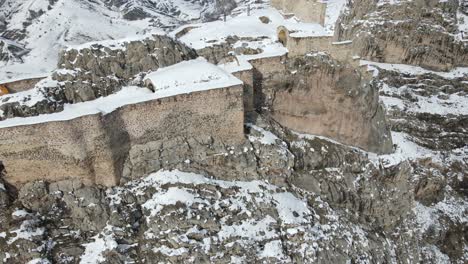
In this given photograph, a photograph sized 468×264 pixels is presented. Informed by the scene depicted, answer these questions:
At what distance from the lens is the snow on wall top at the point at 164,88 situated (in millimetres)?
12859

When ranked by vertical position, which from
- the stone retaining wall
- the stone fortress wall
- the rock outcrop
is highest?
the stone retaining wall

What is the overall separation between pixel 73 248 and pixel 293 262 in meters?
7.00

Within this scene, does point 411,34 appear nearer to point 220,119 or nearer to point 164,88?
point 220,119

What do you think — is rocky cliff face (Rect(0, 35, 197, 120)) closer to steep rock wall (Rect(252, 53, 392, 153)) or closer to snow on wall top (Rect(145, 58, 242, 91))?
snow on wall top (Rect(145, 58, 242, 91))

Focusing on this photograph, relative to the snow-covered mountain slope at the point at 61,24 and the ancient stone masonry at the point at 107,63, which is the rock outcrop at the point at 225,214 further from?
the snow-covered mountain slope at the point at 61,24

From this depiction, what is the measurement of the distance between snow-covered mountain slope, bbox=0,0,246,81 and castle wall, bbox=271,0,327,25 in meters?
13.2

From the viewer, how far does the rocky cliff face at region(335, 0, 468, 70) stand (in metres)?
23.8

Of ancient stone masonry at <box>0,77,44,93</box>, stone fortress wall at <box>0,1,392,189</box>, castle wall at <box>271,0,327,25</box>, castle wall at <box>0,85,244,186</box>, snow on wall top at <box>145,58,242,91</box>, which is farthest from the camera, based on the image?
castle wall at <box>271,0,327,25</box>

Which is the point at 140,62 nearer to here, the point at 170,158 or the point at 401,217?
the point at 170,158

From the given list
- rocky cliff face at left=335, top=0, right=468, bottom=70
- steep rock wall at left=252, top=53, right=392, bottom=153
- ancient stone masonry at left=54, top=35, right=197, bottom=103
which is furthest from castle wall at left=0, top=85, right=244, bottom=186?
rocky cliff face at left=335, top=0, right=468, bottom=70

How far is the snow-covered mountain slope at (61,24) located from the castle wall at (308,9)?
43.4ft

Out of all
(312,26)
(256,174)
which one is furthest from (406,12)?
(256,174)

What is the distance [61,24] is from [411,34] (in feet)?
105

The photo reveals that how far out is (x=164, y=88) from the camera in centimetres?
1452
